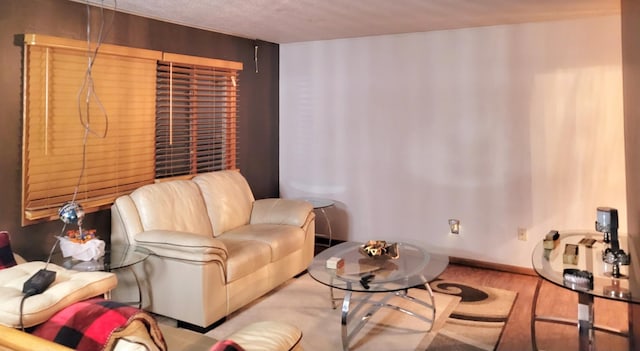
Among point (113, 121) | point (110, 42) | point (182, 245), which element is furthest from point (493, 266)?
point (110, 42)

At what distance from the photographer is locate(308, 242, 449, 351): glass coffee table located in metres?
2.82

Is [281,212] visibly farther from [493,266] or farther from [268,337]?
[268,337]

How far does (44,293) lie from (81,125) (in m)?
1.94

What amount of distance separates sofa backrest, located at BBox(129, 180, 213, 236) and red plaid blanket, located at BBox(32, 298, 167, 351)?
190cm

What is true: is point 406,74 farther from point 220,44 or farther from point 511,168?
point 220,44

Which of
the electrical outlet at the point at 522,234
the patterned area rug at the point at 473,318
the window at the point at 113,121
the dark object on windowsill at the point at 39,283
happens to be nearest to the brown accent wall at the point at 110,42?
the window at the point at 113,121

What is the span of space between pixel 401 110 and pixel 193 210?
2.28 m

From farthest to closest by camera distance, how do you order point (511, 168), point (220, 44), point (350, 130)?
point (350, 130)
point (220, 44)
point (511, 168)

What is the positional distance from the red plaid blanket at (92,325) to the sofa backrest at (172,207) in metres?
1.90

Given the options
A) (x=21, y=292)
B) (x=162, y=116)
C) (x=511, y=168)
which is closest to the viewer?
(x=21, y=292)

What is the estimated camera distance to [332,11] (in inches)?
143

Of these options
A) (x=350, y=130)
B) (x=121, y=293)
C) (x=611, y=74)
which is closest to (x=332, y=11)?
(x=350, y=130)

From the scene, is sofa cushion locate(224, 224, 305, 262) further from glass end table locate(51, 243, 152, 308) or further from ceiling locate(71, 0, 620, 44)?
ceiling locate(71, 0, 620, 44)

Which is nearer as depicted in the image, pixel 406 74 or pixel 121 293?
pixel 121 293
